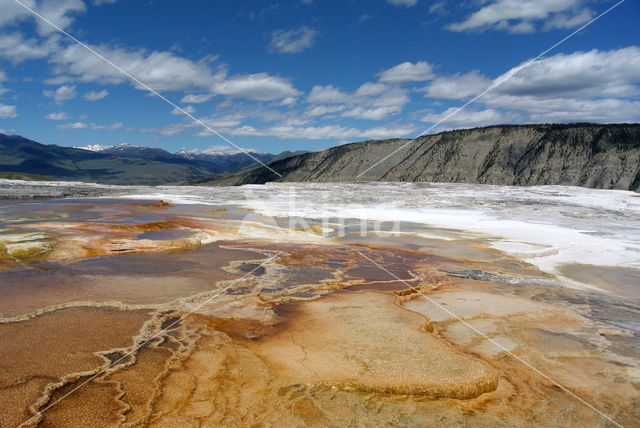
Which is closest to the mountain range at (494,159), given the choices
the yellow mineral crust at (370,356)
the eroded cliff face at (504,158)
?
the eroded cliff face at (504,158)

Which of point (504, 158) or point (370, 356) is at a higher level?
point (504, 158)

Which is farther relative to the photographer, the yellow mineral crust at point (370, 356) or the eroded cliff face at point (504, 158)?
the eroded cliff face at point (504, 158)

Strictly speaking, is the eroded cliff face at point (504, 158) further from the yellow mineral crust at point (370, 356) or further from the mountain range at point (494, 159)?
the yellow mineral crust at point (370, 356)

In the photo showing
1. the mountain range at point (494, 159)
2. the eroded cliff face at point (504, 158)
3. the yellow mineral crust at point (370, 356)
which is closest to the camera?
the yellow mineral crust at point (370, 356)

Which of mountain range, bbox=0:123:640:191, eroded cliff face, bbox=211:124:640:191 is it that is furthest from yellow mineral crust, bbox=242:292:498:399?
mountain range, bbox=0:123:640:191

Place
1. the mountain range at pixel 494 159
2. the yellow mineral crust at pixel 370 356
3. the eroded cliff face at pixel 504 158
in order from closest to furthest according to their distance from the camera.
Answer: the yellow mineral crust at pixel 370 356
the eroded cliff face at pixel 504 158
the mountain range at pixel 494 159

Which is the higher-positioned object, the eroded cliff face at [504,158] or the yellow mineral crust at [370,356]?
the eroded cliff face at [504,158]

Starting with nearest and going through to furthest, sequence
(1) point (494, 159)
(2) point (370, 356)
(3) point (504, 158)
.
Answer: (2) point (370, 356)
(3) point (504, 158)
(1) point (494, 159)

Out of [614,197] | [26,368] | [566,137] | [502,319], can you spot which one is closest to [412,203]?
[614,197]

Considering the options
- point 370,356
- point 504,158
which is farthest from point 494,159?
point 370,356

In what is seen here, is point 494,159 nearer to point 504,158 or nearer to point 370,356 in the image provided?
point 504,158
